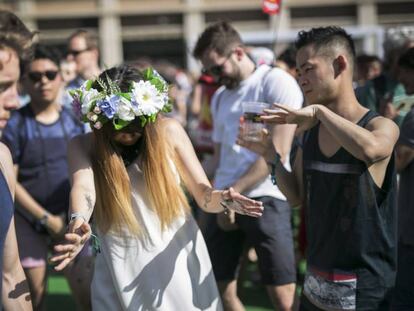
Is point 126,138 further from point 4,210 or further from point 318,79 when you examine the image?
point 318,79

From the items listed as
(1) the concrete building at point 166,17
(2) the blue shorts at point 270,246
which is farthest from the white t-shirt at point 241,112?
(1) the concrete building at point 166,17

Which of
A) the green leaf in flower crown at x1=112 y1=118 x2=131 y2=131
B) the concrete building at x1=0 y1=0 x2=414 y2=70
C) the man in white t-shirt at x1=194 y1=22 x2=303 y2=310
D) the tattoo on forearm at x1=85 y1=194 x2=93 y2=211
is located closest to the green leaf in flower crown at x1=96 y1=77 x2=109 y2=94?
the green leaf in flower crown at x1=112 y1=118 x2=131 y2=131

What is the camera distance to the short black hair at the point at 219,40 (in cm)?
476

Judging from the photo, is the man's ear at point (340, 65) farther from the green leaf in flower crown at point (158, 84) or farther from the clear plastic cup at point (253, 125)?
the green leaf in flower crown at point (158, 84)

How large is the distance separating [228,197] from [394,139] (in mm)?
787

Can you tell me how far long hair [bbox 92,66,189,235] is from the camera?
129 inches

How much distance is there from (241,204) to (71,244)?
0.82 meters

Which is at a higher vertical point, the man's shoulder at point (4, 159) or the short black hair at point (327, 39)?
the short black hair at point (327, 39)

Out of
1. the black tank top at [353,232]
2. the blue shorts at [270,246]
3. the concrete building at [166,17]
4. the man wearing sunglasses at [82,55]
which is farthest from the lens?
the concrete building at [166,17]

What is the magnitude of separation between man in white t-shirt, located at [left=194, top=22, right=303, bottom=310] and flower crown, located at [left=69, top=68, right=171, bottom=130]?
1.25m

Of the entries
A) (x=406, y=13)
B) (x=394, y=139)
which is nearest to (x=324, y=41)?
(x=394, y=139)

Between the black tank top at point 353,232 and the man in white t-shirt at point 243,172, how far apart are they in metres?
1.14

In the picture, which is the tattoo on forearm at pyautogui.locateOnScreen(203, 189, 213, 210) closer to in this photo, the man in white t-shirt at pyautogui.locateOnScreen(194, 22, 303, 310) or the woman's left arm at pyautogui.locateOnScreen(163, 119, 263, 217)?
the woman's left arm at pyautogui.locateOnScreen(163, 119, 263, 217)

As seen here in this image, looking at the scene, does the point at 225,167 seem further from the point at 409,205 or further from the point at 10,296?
the point at 10,296
